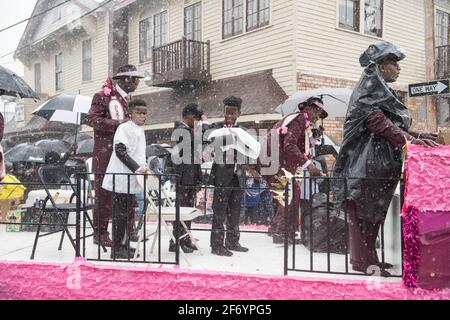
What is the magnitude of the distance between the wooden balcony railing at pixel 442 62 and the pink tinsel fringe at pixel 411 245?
517 inches

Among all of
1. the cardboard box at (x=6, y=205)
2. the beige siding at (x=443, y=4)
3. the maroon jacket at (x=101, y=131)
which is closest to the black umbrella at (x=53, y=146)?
the cardboard box at (x=6, y=205)

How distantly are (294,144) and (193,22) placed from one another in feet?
35.8

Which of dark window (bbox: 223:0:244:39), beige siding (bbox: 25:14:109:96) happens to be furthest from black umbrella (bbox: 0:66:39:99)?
beige siding (bbox: 25:14:109:96)

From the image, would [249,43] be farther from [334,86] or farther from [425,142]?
[425,142]

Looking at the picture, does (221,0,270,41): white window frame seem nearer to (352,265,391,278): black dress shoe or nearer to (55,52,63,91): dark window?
(352,265,391,278): black dress shoe

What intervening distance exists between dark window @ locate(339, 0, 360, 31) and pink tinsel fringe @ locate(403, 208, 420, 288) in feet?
34.1

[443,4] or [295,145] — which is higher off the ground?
[443,4]

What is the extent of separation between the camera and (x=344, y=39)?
1281 centimetres

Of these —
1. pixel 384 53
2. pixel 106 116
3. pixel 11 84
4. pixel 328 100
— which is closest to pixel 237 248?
pixel 106 116

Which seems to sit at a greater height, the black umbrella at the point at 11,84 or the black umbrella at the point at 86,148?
the black umbrella at the point at 11,84

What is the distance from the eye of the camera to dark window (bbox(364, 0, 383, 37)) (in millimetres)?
13328

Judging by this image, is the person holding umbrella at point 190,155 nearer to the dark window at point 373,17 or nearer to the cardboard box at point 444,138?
the cardboard box at point 444,138

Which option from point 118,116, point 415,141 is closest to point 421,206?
point 415,141

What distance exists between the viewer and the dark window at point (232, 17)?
532 inches
